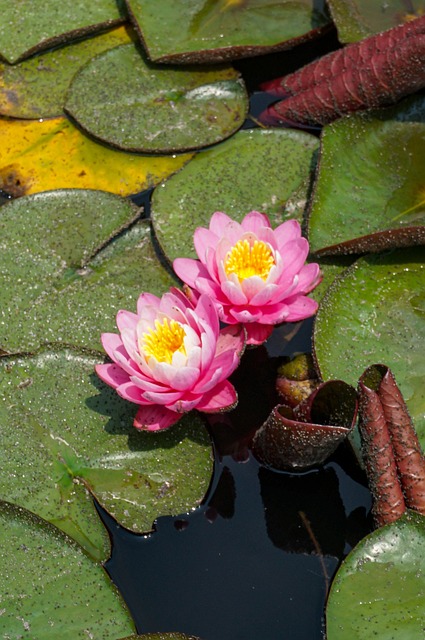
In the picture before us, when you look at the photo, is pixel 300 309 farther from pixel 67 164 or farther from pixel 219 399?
pixel 67 164

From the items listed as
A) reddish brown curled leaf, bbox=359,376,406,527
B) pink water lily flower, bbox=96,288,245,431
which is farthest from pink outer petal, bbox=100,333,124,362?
reddish brown curled leaf, bbox=359,376,406,527

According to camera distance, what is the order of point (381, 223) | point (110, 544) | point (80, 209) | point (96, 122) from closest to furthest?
point (110, 544) < point (381, 223) < point (80, 209) < point (96, 122)

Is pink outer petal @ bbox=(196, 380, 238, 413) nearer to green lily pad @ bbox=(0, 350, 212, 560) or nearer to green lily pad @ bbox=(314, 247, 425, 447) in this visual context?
green lily pad @ bbox=(0, 350, 212, 560)

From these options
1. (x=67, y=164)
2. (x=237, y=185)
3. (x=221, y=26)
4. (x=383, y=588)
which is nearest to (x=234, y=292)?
(x=237, y=185)

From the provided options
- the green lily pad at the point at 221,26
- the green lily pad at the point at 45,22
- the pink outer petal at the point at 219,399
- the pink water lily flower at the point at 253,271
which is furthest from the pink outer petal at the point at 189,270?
the green lily pad at the point at 45,22

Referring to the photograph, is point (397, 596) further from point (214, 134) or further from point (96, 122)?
point (96, 122)

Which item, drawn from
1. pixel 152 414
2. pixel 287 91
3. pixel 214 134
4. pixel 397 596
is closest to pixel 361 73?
pixel 287 91

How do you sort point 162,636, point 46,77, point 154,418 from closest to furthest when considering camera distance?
point 162,636 < point 154,418 < point 46,77

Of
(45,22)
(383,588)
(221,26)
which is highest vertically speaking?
(45,22)
